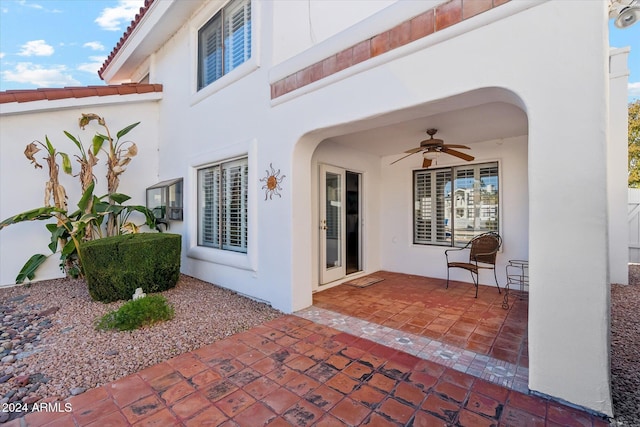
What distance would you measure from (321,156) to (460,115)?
8.45ft

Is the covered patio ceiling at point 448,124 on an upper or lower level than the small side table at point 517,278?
upper

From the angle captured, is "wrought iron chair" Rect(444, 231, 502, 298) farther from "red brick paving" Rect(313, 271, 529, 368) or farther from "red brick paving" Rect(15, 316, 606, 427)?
"red brick paving" Rect(15, 316, 606, 427)

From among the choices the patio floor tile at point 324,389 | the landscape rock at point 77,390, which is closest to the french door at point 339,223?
the patio floor tile at point 324,389

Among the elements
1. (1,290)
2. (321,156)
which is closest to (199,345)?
(321,156)

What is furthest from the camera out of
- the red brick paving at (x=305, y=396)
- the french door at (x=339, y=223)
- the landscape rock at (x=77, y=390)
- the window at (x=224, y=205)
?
the french door at (x=339, y=223)

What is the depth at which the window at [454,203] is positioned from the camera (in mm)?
6219

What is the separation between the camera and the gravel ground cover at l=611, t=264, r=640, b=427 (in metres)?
2.24

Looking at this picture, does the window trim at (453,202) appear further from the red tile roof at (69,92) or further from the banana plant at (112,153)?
the red tile roof at (69,92)

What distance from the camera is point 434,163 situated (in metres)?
6.79

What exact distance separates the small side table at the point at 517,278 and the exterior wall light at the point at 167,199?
741cm

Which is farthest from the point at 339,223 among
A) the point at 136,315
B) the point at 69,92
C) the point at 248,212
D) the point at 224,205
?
the point at 69,92

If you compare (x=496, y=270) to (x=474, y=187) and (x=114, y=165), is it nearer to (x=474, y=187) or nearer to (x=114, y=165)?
(x=474, y=187)

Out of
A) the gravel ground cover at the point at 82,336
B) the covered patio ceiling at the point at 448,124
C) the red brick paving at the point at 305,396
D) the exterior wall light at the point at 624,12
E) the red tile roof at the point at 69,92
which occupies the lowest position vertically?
the red brick paving at the point at 305,396

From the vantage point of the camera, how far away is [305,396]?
2.50m
